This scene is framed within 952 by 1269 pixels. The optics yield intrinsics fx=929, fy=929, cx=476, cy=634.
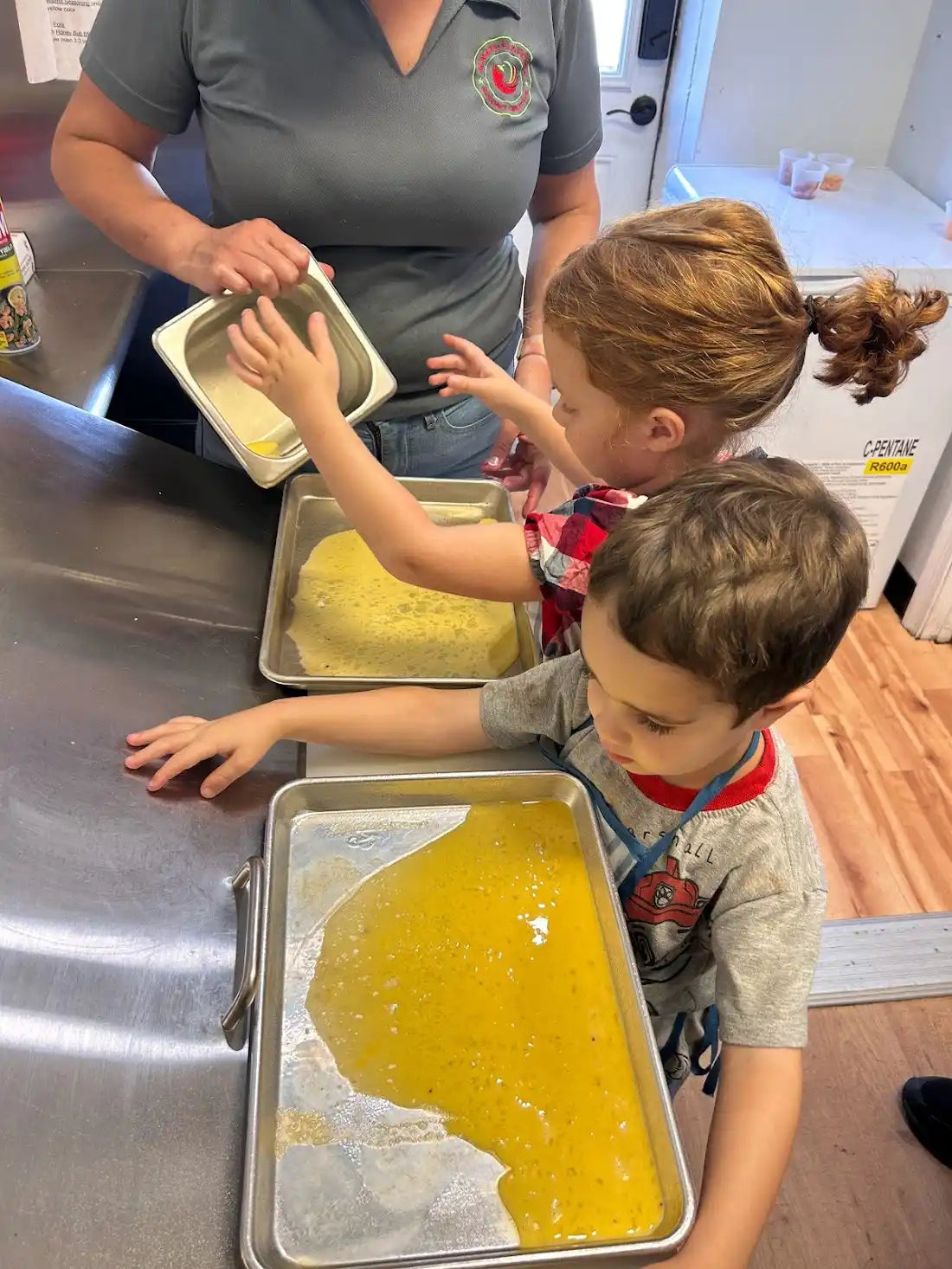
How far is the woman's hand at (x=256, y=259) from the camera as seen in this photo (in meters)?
0.93

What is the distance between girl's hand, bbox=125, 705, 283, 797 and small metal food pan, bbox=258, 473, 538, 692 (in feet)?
0.32

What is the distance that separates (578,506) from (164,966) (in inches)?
20.1

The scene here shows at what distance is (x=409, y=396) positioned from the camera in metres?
1.19

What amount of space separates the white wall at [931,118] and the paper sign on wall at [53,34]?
1830mm

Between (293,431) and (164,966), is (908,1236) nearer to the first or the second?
(164,966)

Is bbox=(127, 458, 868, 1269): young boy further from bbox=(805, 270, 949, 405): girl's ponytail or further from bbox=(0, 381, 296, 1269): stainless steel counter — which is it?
bbox=(805, 270, 949, 405): girl's ponytail

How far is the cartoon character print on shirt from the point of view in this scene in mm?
770

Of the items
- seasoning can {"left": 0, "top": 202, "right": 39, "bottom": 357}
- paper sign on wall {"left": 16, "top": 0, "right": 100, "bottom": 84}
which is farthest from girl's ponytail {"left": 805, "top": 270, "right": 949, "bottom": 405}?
paper sign on wall {"left": 16, "top": 0, "right": 100, "bottom": 84}

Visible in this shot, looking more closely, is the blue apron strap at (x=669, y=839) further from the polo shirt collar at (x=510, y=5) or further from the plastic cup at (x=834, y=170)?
the plastic cup at (x=834, y=170)

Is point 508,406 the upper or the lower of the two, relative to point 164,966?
upper

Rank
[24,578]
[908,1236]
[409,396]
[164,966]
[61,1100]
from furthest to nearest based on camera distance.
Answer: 1. [908,1236]
2. [409,396]
3. [24,578]
4. [164,966]
5. [61,1100]

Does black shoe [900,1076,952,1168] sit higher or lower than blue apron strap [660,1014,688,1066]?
lower

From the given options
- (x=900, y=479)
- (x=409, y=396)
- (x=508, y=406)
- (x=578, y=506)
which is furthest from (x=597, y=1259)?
(x=900, y=479)

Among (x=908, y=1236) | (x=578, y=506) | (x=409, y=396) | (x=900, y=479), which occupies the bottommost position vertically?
(x=908, y=1236)
